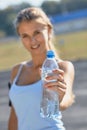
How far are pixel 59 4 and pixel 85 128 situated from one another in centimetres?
10152

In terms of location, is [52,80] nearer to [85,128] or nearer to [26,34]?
[26,34]

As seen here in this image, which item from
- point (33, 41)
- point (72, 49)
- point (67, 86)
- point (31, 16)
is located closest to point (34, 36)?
A: point (33, 41)

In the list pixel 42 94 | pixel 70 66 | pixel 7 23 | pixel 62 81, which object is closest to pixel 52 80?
pixel 62 81

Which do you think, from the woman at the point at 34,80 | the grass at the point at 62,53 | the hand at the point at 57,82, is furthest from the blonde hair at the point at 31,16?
the grass at the point at 62,53

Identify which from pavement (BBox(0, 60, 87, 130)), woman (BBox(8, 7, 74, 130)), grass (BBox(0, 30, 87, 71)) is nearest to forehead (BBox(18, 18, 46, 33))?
woman (BBox(8, 7, 74, 130))

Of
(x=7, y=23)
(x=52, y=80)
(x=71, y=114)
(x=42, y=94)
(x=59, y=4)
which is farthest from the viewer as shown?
(x=59, y=4)

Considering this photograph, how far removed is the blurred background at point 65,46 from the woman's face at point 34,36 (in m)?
0.36

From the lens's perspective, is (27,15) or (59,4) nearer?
(27,15)

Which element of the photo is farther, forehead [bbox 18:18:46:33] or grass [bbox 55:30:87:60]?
grass [bbox 55:30:87:60]

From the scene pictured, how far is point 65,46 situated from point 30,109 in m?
48.6

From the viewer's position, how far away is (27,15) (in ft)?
13.5

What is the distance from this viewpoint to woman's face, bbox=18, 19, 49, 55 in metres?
4.02

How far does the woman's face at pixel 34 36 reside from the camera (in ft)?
13.2

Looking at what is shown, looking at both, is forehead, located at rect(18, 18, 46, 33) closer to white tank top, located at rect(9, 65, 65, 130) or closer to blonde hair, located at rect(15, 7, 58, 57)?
blonde hair, located at rect(15, 7, 58, 57)
